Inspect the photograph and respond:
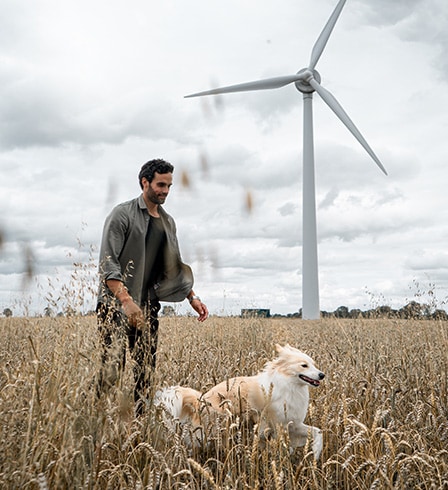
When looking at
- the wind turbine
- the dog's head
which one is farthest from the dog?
the wind turbine

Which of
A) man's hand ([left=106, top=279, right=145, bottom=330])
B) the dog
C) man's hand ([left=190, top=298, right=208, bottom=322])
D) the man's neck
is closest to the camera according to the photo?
the dog

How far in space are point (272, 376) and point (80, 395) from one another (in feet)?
6.31

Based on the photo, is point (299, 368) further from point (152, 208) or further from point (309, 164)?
point (309, 164)

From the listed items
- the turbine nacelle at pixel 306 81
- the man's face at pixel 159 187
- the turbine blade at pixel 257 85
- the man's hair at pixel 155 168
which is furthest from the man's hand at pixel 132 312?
the turbine nacelle at pixel 306 81

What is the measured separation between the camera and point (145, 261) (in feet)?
18.5

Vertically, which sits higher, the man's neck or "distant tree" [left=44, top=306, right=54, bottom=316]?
the man's neck

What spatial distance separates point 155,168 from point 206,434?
2.62 metres

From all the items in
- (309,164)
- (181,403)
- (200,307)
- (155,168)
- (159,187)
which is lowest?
(181,403)

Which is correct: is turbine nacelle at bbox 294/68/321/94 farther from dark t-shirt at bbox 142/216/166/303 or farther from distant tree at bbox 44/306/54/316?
distant tree at bbox 44/306/54/316

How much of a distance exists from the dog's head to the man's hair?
2.09m

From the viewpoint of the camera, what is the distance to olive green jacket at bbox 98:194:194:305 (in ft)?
17.2

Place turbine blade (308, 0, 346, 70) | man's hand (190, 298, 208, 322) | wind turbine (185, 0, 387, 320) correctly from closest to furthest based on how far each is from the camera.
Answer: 1. man's hand (190, 298, 208, 322)
2. wind turbine (185, 0, 387, 320)
3. turbine blade (308, 0, 346, 70)

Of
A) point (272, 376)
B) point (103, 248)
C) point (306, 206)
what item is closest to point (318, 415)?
point (272, 376)

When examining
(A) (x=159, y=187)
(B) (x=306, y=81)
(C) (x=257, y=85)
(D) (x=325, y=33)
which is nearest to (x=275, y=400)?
(A) (x=159, y=187)
